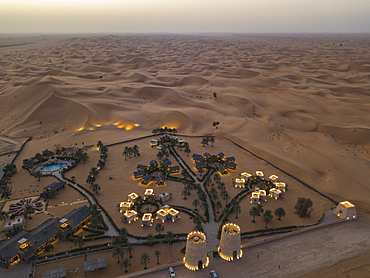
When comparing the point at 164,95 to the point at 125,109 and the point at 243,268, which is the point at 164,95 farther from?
the point at 243,268

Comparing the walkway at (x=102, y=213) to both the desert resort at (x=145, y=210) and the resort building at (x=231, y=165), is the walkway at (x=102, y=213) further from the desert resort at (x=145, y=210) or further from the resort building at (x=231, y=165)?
the resort building at (x=231, y=165)

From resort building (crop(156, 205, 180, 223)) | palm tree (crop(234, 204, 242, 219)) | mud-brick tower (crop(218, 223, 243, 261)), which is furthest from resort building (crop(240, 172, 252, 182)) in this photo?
mud-brick tower (crop(218, 223, 243, 261))

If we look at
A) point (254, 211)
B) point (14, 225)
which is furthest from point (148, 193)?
point (14, 225)

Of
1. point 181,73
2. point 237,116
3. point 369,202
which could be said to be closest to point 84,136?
point 237,116

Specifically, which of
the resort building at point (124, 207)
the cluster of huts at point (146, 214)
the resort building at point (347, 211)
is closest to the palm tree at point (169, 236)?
the cluster of huts at point (146, 214)

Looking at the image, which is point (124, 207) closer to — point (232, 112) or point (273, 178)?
point (273, 178)

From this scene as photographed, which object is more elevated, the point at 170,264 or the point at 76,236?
the point at 170,264
